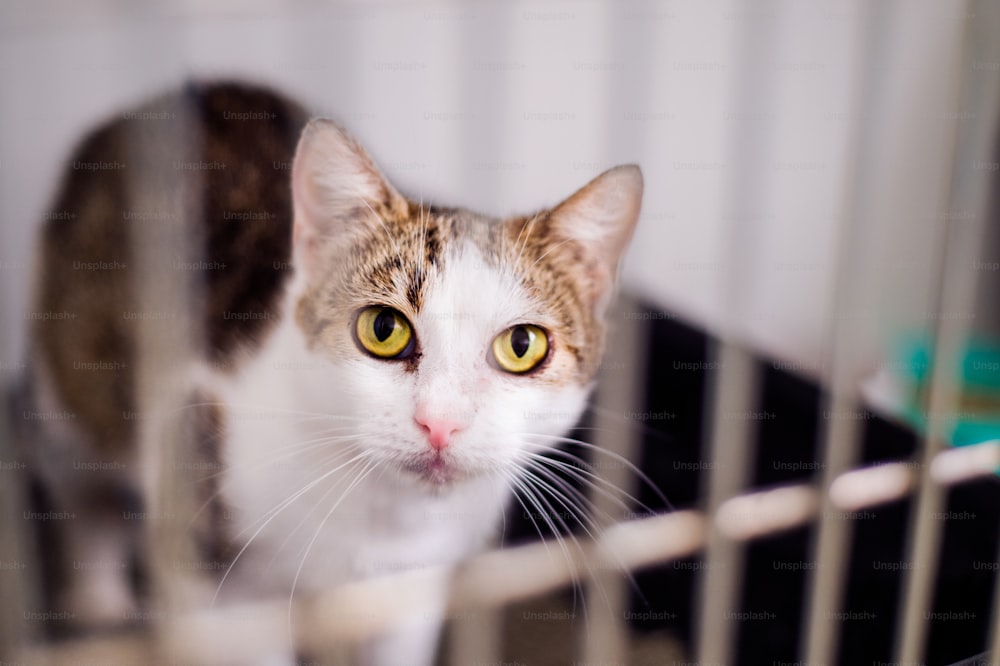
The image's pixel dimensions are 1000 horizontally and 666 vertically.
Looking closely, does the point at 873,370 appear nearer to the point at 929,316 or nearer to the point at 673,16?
the point at 929,316

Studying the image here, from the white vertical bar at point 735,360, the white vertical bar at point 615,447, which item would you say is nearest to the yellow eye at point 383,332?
the white vertical bar at point 615,447

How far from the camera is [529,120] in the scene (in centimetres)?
72

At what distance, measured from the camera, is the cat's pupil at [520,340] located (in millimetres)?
686

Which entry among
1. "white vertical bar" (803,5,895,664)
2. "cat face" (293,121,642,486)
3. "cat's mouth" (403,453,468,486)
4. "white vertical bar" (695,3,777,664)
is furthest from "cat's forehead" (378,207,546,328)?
"white vertical bar" (803,5,895,664)

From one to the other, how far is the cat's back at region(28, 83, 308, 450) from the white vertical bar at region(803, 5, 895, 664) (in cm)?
64

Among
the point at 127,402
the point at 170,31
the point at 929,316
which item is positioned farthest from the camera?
the point at 929,316

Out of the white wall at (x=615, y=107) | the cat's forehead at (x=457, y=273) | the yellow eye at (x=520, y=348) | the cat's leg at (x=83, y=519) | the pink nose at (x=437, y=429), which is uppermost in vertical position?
the white wall at (x=615, y=107)

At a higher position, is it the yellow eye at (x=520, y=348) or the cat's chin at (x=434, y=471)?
the yellow eye at (x=520, y=348)

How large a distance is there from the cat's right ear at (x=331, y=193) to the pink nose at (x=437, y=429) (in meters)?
0.20

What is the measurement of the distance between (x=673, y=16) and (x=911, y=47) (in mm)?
318

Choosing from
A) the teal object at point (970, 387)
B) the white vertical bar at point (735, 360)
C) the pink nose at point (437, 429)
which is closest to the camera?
the pink nose at point (437, 429)

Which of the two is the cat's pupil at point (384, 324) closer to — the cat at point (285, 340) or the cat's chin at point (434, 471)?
the cat at point (285, 340)

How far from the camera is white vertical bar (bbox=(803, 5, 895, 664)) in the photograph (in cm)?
85

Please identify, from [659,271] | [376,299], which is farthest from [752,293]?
[376,299]
